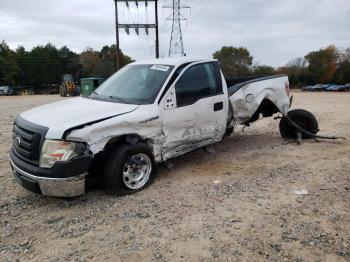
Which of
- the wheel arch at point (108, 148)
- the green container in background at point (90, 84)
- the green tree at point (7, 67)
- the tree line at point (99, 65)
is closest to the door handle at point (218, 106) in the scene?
the wheel arch at point (108, 148)

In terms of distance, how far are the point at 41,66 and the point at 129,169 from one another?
7474cm

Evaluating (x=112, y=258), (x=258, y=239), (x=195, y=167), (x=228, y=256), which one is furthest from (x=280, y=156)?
(x=112, y=258)

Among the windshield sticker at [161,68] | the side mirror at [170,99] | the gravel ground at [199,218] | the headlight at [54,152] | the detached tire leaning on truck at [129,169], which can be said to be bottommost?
the gravel ground at [199,218]

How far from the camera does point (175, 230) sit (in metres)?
3.66

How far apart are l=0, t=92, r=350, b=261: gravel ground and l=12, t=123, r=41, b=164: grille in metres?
0.68

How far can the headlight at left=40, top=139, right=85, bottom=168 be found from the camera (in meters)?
3.95

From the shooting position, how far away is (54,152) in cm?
395

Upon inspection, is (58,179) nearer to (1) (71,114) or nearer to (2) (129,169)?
(1) (71,114)

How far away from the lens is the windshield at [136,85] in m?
5.03

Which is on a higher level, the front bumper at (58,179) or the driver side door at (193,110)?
the driver side door at (193,110)

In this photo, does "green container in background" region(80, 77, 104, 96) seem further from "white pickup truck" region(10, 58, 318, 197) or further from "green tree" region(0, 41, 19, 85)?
"green tree" region(0, 41, 19, 85)

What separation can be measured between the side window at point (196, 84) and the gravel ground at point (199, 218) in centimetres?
124

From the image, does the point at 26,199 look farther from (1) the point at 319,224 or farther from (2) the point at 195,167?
(1) the point at 319,224

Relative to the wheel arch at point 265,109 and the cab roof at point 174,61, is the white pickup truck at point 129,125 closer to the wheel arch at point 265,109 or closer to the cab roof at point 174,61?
the cab roof at point 174,61
